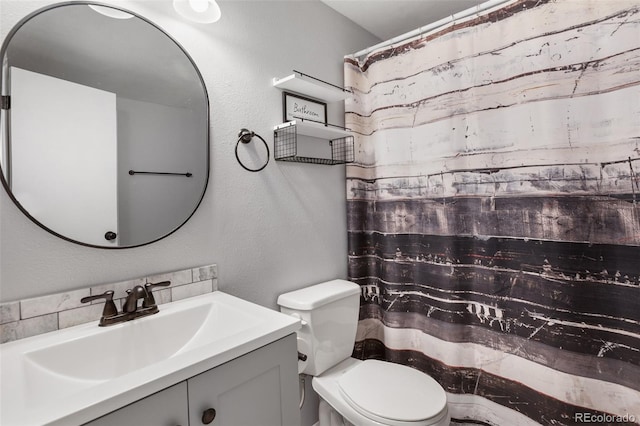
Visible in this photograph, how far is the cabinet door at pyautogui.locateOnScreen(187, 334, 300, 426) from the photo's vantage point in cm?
71

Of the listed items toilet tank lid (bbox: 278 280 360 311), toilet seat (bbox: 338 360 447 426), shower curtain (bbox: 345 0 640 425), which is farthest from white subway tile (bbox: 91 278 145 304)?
shower curtain (bbox: 345 0 640 425)

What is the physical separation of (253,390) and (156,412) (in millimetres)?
244

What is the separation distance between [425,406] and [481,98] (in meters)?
1.41

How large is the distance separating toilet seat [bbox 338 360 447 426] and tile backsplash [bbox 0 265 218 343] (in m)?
0.82

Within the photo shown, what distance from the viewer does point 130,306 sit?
0.95 m

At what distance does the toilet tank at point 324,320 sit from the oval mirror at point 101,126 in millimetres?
657

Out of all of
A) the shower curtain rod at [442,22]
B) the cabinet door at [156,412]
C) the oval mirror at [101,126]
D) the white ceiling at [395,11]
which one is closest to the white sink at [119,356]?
the cabinet door at [156,412]

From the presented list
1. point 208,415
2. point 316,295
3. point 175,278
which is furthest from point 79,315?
point 316,295

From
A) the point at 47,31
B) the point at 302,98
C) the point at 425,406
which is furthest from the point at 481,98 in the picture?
the point at 47,31

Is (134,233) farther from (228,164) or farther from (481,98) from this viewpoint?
(481,98)

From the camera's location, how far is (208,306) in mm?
1084

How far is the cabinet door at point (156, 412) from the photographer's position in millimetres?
589

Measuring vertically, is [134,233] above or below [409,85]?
below

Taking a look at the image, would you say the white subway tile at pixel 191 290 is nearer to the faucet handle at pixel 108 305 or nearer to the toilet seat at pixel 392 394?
the faucet handle at pixel 108 305
